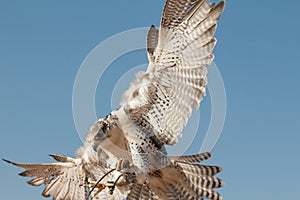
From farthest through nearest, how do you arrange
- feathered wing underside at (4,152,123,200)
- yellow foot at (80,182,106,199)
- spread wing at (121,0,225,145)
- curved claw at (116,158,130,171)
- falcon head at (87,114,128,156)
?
feathered wing underside at (4,152,123,200)
yellow foot at (80,182,106,199)
curved claw at (116,158,130,171)
falcon head at (87,114,128,156)
spread wing at (121,0,225,145)

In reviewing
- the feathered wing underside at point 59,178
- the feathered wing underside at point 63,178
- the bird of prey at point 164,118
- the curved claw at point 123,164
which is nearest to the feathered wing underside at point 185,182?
the bird of prey at point 164,118

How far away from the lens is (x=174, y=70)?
54.4 feet

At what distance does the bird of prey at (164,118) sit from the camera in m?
16.5

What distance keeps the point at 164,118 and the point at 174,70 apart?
103 cm

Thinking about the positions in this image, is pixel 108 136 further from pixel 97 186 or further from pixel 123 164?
pixel 97 186

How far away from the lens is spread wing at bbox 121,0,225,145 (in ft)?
53.8

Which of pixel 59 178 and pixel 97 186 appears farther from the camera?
pixel 59 178

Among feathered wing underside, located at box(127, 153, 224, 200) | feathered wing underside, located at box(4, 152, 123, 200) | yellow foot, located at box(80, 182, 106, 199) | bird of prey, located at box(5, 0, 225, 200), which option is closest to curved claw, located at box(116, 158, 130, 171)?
bird of prey, located at box(5, 0, 225, 200)

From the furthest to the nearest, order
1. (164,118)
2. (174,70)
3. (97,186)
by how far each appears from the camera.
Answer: (97,186) → (164,118) → (174,70)

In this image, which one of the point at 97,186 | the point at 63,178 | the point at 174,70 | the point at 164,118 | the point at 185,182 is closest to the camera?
the point at 174,70

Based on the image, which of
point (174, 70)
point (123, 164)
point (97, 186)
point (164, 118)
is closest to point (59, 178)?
point (97, 186)

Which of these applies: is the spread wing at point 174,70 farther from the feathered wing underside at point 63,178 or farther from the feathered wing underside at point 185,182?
the feathered wing underside at point 63,178

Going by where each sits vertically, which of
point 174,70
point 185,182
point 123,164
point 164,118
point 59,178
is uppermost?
point 174,70

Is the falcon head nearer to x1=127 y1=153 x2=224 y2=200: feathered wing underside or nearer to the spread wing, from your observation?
the spread wing
